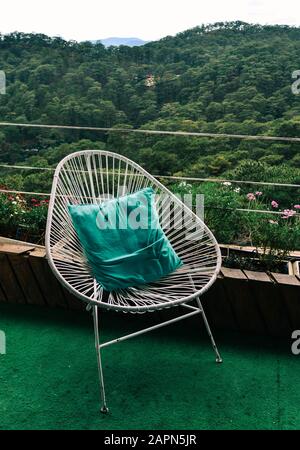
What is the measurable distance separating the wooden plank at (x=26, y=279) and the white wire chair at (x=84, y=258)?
380 millimetres

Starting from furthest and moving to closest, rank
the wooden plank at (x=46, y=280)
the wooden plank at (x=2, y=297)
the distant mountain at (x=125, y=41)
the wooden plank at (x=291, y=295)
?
1. the distant mountain at (x=125, y=41)
2. the wooden plank at (x=2, y=297)
3. the wooden plank at (x=46, y=280)
4. the wooden plank at (x=291, y=295)

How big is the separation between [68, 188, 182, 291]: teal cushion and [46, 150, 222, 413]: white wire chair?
47 mm

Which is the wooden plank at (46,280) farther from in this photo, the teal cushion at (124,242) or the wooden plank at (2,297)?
the teal cushion at (124,242)

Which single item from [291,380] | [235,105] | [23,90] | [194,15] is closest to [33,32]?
[23,90]

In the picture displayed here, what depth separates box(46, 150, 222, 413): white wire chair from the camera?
1.84 metres

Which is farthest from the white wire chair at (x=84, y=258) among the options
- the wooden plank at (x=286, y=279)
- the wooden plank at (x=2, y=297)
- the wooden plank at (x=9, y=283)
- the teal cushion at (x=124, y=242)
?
the wooden plank at (x=2, y=297)

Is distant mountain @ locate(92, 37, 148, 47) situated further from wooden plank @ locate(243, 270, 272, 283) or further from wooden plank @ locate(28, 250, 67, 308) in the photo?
wooden plank @ locate(243, 270, 272, 283)

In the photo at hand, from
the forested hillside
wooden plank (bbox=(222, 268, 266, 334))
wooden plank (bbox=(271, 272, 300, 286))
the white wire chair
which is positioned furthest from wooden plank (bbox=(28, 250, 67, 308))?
the forested hillside

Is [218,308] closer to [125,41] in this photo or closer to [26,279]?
[26,279]

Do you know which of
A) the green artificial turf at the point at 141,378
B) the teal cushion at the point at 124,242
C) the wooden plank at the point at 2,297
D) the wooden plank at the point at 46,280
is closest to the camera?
the green artificial turf at the point at 141,378

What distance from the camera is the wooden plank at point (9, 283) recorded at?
244 centimetres

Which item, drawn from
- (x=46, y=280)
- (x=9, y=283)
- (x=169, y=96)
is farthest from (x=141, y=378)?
(x=169, y=96)

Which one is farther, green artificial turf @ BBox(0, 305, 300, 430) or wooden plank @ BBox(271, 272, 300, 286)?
wooden plank @ BBox(271, 272, 300, 286)

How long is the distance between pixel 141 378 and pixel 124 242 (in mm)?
571
